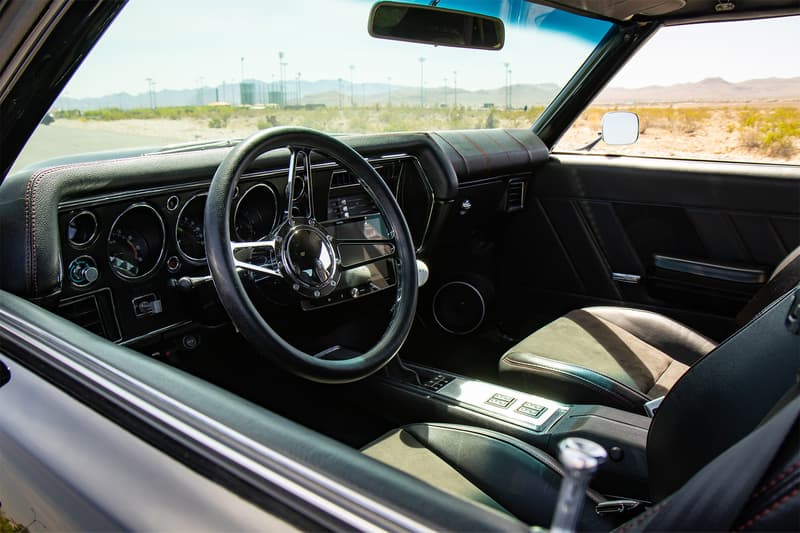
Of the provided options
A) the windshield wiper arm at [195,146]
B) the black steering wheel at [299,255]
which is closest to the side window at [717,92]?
the black steering wheel at [299,255]

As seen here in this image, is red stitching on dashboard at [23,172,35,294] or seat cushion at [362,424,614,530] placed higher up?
red stitching on dashboard at [23,172,35,294]

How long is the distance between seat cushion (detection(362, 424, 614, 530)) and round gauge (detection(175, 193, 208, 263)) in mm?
871

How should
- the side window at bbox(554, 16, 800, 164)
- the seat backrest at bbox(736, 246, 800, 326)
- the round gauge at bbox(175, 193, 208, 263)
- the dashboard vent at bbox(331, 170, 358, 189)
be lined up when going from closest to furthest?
the seat backrest at bbox(736, 246, 800, 326) < the round gauge at bbox(175, 193, 208, 263) < the dashboard vent at bbox(331, 170, 358, 189) < the side window at bbox(554, 16, 800, 164)

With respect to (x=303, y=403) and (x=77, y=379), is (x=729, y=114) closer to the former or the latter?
(x=303, y=403)

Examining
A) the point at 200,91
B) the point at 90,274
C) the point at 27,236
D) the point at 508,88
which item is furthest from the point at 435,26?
the point at 27,236

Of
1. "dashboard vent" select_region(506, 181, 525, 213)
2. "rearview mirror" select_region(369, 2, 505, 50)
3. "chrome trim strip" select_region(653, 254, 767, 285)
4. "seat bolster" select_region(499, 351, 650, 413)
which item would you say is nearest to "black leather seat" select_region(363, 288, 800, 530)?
"seat bolster" select_region(499, 351, 650, 413)

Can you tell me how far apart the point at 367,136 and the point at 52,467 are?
207cm

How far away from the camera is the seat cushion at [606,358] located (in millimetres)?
2211

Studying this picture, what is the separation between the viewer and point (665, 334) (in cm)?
256

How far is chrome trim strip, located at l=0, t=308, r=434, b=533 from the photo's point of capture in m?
0.77

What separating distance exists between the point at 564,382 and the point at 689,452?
3.35 ft

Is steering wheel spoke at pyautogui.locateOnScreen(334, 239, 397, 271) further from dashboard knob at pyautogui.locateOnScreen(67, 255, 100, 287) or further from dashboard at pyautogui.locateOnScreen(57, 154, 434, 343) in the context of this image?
dashboard knob at pyautogui.locateOnScreen(67, 255, 100, 287)

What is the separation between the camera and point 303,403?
271cm

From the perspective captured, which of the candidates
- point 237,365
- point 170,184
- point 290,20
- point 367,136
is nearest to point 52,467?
point 170,184
